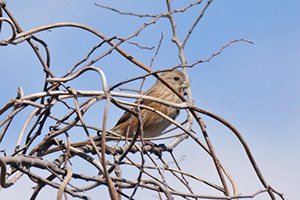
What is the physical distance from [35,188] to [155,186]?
43 cm

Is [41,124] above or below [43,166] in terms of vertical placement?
above

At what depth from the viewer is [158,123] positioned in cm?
618

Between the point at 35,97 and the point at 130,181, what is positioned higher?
the point at 35,97

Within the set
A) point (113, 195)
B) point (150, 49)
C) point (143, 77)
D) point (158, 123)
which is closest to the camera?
point (113, 195)

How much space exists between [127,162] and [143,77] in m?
0.37

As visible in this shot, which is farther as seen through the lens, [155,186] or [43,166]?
[155,186]

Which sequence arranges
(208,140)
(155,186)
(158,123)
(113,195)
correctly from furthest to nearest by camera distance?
(158,123) → (208,140) → (155,186) → (113,195)

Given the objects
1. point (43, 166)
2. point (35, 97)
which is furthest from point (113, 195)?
point (35, 97)

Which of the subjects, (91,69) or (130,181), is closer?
(130,181)

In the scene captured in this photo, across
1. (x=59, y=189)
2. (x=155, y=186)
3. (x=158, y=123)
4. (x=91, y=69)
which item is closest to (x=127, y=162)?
(x=155, y=186)

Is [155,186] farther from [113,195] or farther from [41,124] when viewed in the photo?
[41,124]

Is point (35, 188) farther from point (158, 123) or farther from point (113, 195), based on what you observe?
point (158, 123)

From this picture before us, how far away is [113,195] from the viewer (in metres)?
1.53

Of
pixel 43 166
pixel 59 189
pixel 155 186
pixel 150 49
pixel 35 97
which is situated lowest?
pixel 59 189
